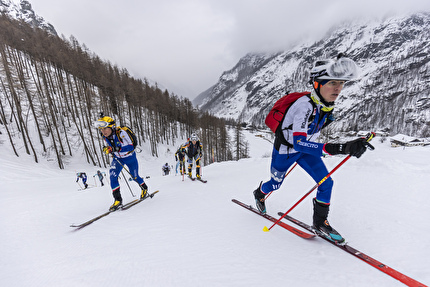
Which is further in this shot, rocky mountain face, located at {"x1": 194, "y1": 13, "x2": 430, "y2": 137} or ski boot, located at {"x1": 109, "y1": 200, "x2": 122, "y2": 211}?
rocky mountain face, located at {"x1": 194, "y1": 13, "x2": 430, "y2": 137}

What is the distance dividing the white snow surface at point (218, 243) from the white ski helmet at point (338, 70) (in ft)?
8.25

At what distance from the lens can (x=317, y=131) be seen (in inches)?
127

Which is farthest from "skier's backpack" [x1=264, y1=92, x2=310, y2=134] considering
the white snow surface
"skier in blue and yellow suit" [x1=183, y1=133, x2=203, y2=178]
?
"skier in blue and yellow suit" [x1=183, y1=133, x2=203, y2=178]

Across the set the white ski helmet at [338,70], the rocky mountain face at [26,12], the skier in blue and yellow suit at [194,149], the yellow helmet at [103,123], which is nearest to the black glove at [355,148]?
the white ski helmet at [338,70]

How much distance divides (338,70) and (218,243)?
3208mm

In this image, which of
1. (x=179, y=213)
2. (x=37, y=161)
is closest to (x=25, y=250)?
(x=179, y=213)

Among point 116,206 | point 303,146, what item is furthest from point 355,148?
point 116,206

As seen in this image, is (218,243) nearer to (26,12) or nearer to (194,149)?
(194,149)

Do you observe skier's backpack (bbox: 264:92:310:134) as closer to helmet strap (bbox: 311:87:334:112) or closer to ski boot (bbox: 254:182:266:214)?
helmet strap (bbox: 311:87:334:112)

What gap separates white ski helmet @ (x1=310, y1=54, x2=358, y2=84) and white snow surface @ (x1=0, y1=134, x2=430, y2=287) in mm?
2516

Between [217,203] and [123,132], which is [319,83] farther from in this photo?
[123,132]

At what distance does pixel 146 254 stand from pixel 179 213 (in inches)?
69.7

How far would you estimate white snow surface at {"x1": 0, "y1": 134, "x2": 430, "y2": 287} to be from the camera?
199 cm

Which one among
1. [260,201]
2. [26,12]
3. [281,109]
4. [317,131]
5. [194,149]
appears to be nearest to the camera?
[281,109]
